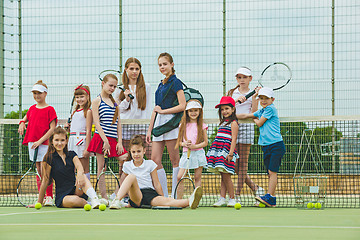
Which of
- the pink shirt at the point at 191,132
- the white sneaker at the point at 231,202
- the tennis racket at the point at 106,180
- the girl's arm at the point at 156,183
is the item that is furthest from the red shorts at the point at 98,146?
the white sneaker at the point at 231,202

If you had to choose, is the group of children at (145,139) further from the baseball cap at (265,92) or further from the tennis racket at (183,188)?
the tennis racket at (183,188)

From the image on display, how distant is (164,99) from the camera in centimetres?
712

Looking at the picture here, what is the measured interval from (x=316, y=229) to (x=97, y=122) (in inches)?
135

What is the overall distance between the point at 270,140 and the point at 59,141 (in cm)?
224

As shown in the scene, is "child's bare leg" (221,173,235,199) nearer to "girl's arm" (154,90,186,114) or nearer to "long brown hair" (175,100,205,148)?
"long brown hair" (175,100,205,148)

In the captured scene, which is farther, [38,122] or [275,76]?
[275,76]

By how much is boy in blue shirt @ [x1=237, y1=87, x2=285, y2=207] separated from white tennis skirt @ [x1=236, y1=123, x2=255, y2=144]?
213 mm

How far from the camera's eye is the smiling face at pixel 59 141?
6.71m

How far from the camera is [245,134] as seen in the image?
7.30 meters

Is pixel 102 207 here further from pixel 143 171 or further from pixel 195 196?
pixel 195 196

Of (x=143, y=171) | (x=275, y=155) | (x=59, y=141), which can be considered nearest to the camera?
(x=143, y=171)

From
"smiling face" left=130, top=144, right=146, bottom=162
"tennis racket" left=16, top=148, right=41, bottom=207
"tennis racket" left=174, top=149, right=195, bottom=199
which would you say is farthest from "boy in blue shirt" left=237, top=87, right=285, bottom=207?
"tennis racket" left=16, top=148, right=41, bottom=207

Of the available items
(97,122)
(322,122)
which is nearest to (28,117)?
(97,122)

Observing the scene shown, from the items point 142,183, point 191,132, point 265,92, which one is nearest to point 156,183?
point 142,183
